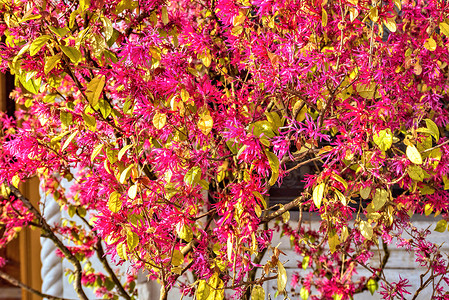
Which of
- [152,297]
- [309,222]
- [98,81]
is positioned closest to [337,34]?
[98,81]

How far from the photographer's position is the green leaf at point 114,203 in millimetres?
906

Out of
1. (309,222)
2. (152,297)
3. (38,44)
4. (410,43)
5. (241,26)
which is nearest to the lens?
(38,44)

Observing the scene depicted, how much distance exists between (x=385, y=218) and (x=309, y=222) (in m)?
0.78

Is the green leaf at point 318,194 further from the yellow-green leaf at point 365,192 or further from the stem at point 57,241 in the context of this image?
the stem at point 57,241

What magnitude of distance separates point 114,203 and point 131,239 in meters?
0.09

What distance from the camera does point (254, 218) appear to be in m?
0.85

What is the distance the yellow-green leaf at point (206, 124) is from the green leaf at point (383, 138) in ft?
1.00

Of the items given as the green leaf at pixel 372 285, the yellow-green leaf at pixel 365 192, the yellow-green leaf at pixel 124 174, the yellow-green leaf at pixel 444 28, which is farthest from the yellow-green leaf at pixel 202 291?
the green leaf at pixel 372 285

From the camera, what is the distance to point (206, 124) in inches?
33.4

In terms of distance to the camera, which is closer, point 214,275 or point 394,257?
point 214,275

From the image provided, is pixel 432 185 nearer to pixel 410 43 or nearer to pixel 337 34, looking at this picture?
pixel 410 43

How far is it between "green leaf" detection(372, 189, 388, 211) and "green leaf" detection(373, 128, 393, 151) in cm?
17

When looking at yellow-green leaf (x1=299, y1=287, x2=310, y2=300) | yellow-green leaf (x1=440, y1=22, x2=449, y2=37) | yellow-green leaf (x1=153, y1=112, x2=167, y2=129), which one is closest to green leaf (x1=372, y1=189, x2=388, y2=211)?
yellow-green leaf (x1=440, y1=22, x2=449, y2=37)

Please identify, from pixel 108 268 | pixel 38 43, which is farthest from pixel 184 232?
pixel 108 268
